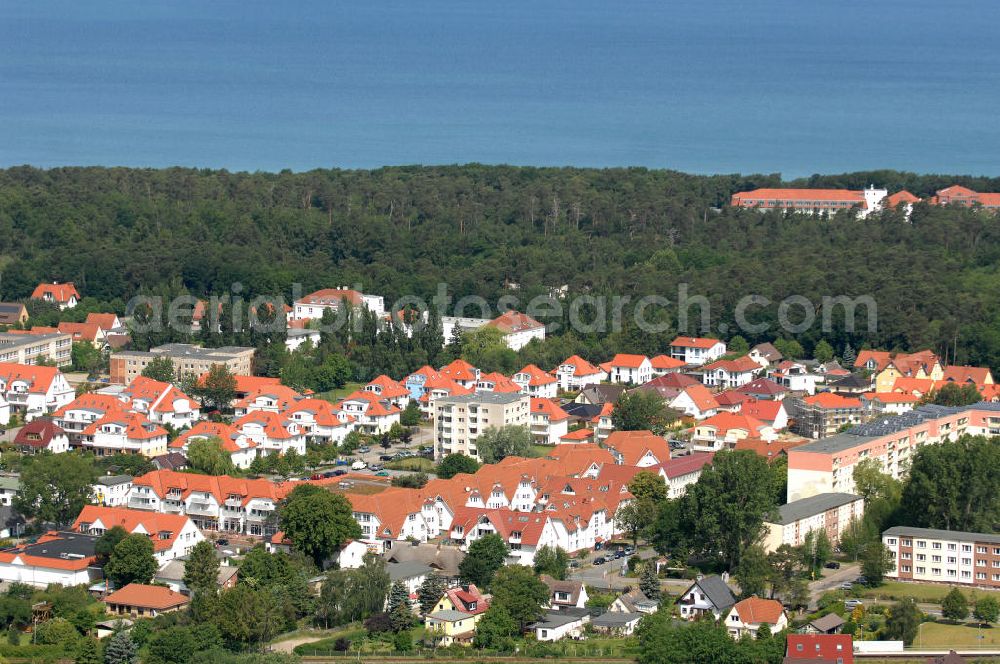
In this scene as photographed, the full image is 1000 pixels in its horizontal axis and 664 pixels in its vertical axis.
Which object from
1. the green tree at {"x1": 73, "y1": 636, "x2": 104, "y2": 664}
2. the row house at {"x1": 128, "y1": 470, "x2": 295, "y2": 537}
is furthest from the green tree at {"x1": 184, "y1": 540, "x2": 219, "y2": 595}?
the row house at {"x1": 128, "y1": 470, "x2": 295, "y2": 537}

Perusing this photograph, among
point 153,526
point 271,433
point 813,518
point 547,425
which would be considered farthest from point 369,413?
point 813,518

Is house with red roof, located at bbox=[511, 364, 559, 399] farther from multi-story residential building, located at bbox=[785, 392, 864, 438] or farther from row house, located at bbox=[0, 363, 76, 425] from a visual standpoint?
A: row house, located at bbox=[0, 363, 76, 425]

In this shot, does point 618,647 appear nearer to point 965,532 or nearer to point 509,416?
point 965,532

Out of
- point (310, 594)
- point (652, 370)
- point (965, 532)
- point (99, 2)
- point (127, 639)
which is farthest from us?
point (99, 2)

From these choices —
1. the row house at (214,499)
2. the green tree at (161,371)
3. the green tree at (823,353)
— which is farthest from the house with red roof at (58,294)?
the green tree at (823,353)

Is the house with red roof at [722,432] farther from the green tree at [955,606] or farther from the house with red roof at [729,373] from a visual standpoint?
the green tree at [955,606]

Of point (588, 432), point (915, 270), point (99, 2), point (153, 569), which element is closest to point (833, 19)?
point (99, 2)
